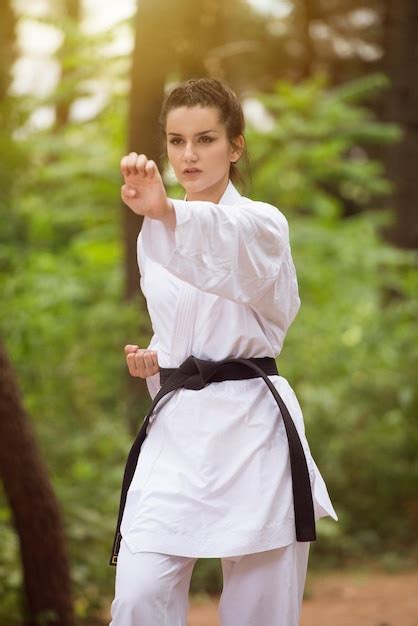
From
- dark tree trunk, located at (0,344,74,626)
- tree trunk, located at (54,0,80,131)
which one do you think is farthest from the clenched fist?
tree trunk, located at (54,0,80,131)

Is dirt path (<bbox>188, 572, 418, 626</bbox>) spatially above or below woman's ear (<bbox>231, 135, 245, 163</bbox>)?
below

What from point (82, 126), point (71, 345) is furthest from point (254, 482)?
point (82, 126)

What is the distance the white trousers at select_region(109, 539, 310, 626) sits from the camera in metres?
2.63

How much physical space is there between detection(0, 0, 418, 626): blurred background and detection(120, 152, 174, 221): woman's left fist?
267cm

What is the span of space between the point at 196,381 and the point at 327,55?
45.7 ft

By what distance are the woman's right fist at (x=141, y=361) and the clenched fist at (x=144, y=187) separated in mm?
591

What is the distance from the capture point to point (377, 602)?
6.71 m

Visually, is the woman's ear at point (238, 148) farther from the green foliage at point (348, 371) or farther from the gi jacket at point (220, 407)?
the green foliage at point (348, 371)

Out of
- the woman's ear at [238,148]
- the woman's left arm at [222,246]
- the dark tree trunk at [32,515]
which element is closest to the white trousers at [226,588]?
the woman's left arm at [222,246]

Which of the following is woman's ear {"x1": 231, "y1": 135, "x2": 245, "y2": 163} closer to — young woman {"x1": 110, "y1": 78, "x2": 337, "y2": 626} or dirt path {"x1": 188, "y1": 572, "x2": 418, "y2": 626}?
young woman {"x1": 110, "y1": 78, "x2": 337, "y2": 626}

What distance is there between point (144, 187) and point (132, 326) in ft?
16.6

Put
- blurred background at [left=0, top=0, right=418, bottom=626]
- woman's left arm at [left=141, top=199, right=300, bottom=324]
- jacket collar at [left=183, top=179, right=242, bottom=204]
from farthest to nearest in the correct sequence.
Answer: blurred background at [left=0, top=0, right=418, bottom=626] → jacket collar at [left=183, top=179, right=242, bottom=204] → woman's left arm at [left=141, top=199, right=300, bottom=324]

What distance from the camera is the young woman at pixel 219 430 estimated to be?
265 centimetres

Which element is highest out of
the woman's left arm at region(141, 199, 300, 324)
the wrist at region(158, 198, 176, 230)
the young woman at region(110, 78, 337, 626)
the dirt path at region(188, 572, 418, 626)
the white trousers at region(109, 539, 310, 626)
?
the wrist at region(158, 198, 176, 230)
